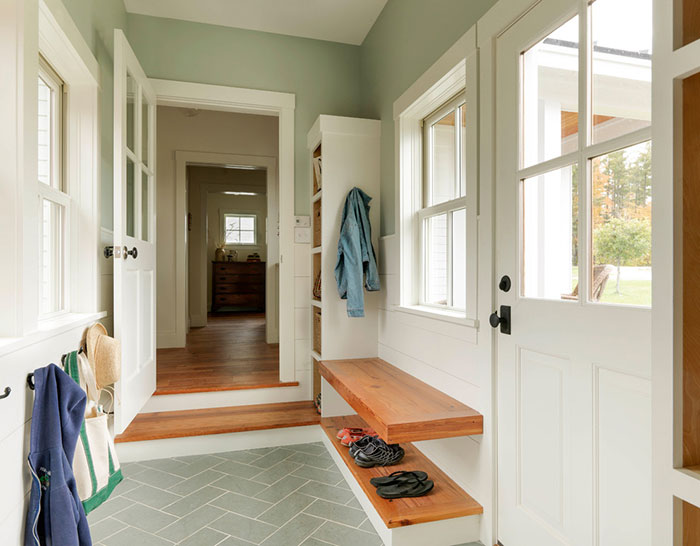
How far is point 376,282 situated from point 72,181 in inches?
69.7

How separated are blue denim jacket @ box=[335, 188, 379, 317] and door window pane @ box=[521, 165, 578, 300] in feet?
4.18

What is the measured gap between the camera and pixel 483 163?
180 centimetres

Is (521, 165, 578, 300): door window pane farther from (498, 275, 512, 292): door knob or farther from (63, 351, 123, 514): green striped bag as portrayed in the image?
(63, 351, 123, 514): green striped bag

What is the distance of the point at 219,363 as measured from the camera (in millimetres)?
4066

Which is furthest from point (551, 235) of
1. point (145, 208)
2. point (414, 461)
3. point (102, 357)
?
point (145, 208)

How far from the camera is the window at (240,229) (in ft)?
→ 30.6

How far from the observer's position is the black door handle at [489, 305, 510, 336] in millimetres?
1680

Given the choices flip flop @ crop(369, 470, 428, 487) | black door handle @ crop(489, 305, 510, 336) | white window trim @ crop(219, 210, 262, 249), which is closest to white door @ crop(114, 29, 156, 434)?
flip flop @ crop(369, 470, 428, 487)

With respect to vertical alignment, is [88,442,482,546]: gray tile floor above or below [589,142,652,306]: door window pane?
below

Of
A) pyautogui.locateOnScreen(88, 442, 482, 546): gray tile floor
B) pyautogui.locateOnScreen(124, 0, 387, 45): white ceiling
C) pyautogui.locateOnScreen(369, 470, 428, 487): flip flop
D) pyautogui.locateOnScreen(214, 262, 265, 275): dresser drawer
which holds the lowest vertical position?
pyautogui.locateOnScreen(88, 442, 482, 546): gray tile floor

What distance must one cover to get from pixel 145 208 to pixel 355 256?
55.8 inches

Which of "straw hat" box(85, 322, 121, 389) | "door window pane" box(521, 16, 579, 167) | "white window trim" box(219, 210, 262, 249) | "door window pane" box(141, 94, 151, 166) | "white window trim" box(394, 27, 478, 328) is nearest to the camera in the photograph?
"door window pane" box(521, 16, 579, 167)

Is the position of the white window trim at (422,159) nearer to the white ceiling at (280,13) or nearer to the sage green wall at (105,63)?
the white ceiling at (280,13)

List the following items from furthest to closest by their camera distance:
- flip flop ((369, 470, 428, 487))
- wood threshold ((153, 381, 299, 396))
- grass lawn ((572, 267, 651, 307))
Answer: wood threshold ((153, 381, 299, 396)), flip flop ((369, 470, 428, 487)), grass lawn ((572, 267, 651, 307))
